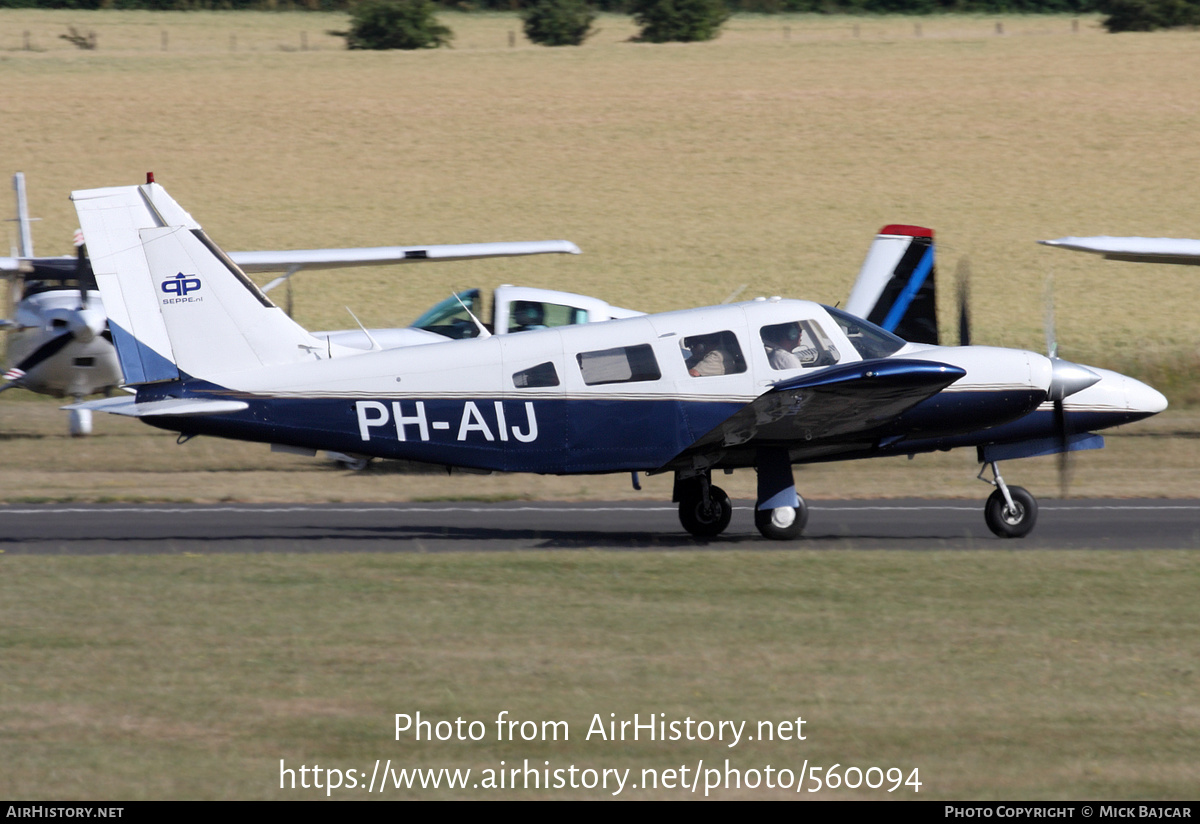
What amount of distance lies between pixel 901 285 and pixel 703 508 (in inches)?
257

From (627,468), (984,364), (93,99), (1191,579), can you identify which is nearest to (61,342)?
(627,468)

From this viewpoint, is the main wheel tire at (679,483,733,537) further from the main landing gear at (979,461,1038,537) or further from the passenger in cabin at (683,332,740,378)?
the main landing gear at (979,461,1038,537)

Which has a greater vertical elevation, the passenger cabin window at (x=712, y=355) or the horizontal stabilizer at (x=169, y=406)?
the passenger cabin window at (x=712, y=355)

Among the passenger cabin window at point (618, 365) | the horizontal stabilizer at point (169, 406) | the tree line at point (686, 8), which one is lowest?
the horizontal stabilizer at point (169, 406)

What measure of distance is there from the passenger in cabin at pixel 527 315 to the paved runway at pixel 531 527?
9.97 ft

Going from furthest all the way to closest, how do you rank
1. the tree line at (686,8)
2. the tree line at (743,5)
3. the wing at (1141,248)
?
the tree line at (743,5)
the tree line at (686,8)
the wing at (1141,248)

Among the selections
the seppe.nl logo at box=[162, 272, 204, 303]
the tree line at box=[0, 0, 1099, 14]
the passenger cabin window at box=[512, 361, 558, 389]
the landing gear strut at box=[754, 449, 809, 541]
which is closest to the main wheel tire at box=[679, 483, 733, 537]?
the landing gear strut at box=[754, 449, 809, 541]

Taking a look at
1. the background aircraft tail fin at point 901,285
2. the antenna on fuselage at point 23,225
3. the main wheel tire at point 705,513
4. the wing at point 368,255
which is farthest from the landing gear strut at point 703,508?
the antenna on fuselage at point 23,225

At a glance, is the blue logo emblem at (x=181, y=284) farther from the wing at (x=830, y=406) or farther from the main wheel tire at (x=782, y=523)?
the main wheel tire at (x=782, y=523)

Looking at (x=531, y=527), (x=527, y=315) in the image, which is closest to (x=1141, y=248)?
(x=527, y=315)

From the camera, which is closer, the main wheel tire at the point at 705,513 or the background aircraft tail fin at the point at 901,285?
the main wheel tire at the point at 705,513

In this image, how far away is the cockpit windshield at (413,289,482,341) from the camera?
1917cm

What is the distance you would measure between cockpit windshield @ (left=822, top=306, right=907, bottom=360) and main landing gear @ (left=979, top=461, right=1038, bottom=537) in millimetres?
1675

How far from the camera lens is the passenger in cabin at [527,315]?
1878 centimetres
